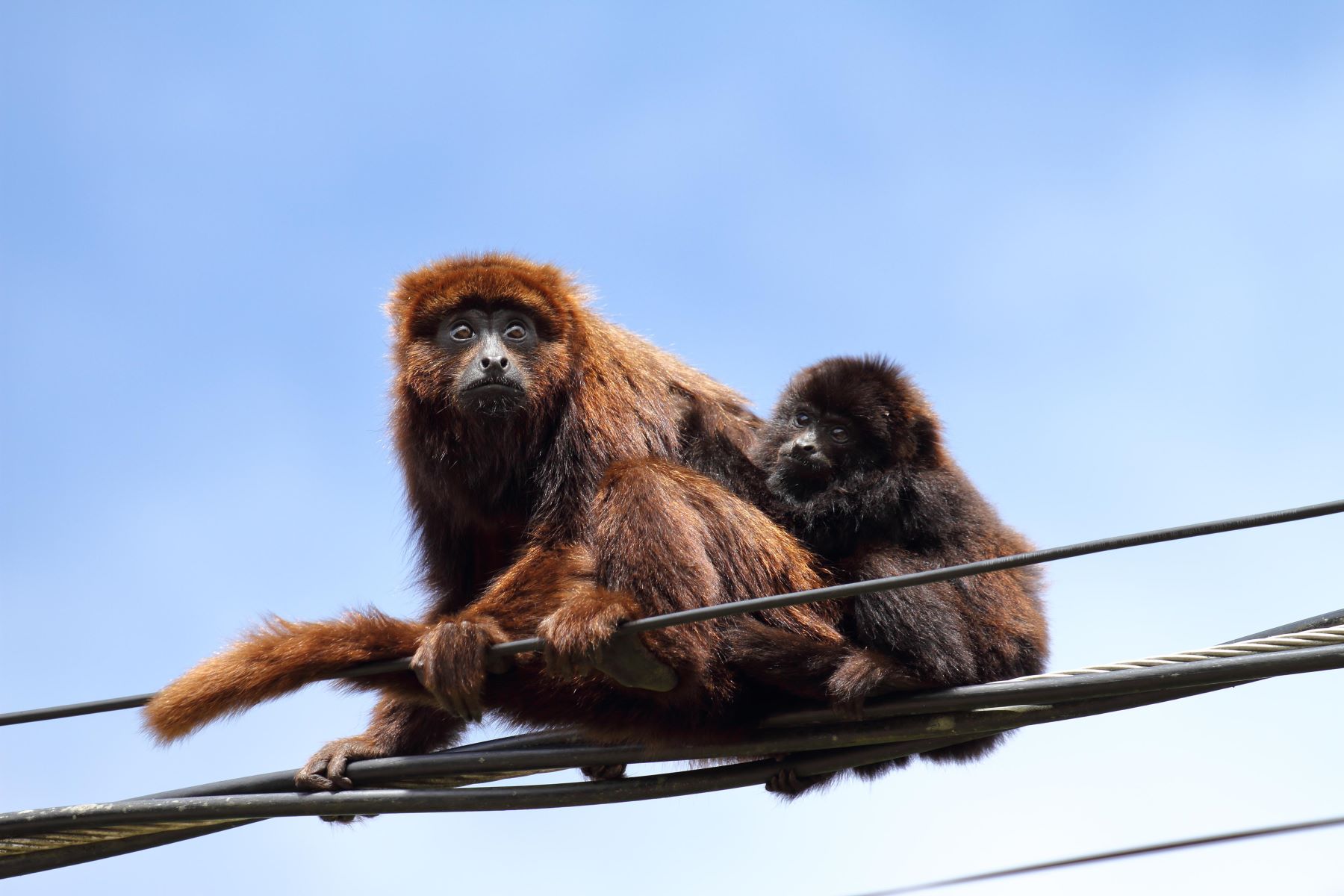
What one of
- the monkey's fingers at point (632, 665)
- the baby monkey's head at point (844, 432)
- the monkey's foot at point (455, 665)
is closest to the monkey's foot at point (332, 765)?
the monkey's foot at point (455, 665)

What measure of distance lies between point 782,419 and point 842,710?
2565 millimetres

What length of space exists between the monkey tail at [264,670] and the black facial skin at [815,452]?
7.54 feet

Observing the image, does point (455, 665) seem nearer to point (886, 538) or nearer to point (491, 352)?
point (491, 352)

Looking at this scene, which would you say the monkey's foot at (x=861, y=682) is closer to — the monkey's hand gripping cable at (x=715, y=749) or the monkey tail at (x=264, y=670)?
the monkey's hand gripping cable at (x=715, y=749)

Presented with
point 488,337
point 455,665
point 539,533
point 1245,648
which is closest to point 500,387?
point 488,337

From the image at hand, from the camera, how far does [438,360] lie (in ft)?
23.9

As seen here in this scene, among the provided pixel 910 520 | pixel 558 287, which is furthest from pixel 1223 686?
pixel 558 287

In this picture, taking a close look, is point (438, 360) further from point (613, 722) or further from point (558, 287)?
point (613, 722)

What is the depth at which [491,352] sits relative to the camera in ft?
23.0

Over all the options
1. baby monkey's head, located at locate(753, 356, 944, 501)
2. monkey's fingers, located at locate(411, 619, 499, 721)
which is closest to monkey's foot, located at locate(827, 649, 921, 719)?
monkey's fingers, located at locate(411, 619, 499, 721)

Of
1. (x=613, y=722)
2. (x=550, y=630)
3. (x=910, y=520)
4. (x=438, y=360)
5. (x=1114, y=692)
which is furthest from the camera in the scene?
(x=438, y=360)

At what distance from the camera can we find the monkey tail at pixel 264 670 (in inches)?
226

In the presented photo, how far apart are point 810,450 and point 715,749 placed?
2.05m

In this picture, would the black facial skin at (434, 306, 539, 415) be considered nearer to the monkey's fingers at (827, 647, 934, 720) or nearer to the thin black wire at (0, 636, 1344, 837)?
the thin black wire at (0, 636, 1344, 837)
